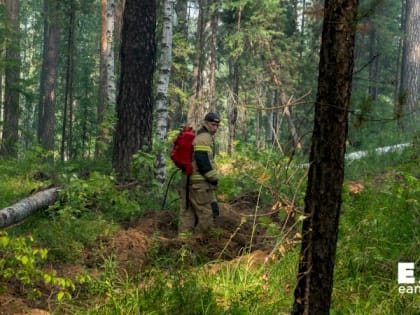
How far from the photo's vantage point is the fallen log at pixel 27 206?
7934 millimetres

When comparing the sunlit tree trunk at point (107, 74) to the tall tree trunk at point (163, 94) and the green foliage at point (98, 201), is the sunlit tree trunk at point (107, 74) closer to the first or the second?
the tall tree trunk at point (163, 94)

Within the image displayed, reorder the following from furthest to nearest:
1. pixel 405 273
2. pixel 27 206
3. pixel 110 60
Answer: pixel 110 60 → pixel 27 206 → pixel 405 273

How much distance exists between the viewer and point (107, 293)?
5238 millimetres

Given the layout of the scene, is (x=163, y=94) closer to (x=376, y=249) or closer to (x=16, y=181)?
(x=16, y=181)

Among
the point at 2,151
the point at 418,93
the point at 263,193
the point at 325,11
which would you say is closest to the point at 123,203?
the point at 263,193

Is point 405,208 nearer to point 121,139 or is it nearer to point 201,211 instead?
point 201,211

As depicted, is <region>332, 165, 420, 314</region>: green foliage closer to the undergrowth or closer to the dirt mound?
the undergrowth

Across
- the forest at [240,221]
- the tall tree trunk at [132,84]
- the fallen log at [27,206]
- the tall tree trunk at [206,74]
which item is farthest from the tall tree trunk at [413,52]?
the fallen log at [27,206]

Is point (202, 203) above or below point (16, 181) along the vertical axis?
above

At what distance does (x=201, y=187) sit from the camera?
27.0 feet

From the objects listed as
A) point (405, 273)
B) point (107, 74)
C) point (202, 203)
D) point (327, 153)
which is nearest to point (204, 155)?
point (202, 203)

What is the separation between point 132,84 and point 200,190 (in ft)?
13.2

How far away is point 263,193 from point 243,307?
633cm

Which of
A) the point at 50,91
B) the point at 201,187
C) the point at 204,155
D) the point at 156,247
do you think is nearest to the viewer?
the point at 156,247
